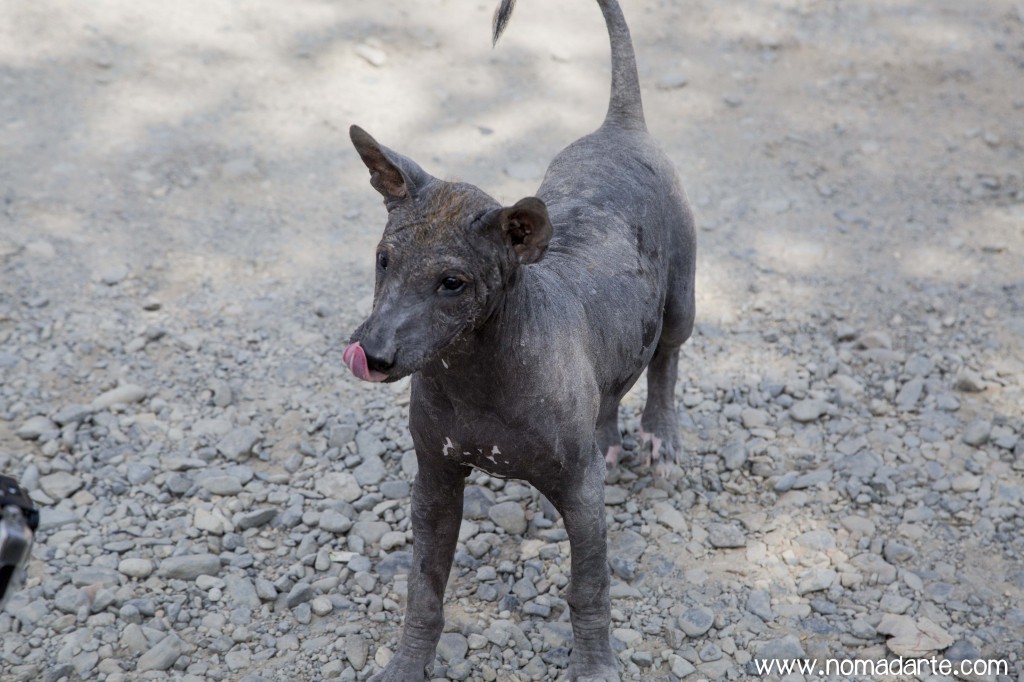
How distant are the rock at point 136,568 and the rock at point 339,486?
0.76 meters

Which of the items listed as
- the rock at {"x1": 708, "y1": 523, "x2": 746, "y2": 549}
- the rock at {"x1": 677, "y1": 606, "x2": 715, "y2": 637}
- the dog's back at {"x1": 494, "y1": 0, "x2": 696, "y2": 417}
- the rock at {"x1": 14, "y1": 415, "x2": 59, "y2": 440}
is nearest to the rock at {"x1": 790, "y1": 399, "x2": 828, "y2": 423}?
the rock at {"x1": 708, "y1": 523, "x2": 746, "y2": 549}

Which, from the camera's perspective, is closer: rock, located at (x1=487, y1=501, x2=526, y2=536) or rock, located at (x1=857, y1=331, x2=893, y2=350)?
rock, located at (x1=487, y1=501, x2=526, y2=536)

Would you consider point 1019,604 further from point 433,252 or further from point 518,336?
point 433,252

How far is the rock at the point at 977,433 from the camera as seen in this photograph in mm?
4945

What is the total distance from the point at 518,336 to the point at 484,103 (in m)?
4.87

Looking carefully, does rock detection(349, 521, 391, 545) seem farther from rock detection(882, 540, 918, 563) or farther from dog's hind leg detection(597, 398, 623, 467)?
rock detection(882, 540, 918, 563)

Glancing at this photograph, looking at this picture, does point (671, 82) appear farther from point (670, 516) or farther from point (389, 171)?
point (389, 171)

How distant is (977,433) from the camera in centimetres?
496

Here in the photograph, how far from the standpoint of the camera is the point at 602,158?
13.4 feet

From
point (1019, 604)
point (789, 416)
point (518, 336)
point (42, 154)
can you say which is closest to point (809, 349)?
point (789, 416)

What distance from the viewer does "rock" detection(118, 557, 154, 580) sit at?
13.5 ft

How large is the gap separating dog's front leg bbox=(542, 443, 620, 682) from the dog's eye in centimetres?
81

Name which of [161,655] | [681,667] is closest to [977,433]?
[681,667]

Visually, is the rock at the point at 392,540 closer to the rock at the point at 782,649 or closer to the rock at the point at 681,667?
the rock at the point at 681,667
